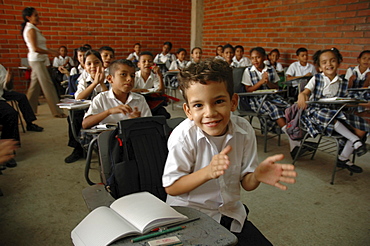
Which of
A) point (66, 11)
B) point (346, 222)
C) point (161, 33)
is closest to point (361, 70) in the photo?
point (346, 222)

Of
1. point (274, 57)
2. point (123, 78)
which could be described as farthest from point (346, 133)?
point (274, 57)

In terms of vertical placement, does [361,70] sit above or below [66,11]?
below

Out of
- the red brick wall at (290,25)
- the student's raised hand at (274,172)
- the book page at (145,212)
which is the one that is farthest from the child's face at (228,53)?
the book page at (145,212)

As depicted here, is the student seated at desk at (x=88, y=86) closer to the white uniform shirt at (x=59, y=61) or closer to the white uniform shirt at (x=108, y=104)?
the white uniform shirt at (x=108, y=104)

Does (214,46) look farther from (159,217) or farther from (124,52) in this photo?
(159,217)

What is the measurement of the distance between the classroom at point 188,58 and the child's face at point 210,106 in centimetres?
121

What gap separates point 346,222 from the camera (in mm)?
2117

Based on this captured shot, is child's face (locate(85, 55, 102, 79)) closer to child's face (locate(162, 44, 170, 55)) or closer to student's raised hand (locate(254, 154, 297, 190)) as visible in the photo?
student's raised hand (locate(254, 154, 297, 190))

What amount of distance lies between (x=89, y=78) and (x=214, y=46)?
484 centimetres

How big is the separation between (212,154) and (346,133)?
217 cm

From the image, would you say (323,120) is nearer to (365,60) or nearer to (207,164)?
(365,60)

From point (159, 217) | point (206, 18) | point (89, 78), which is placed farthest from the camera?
point (206, 18)

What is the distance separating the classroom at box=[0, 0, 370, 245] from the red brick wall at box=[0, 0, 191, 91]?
0.02 m

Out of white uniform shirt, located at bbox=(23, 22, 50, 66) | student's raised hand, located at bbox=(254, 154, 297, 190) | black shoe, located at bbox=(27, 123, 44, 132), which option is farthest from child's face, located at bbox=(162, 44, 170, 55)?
student's raised hand, located at bbox=(254, 154, 297, 190)
